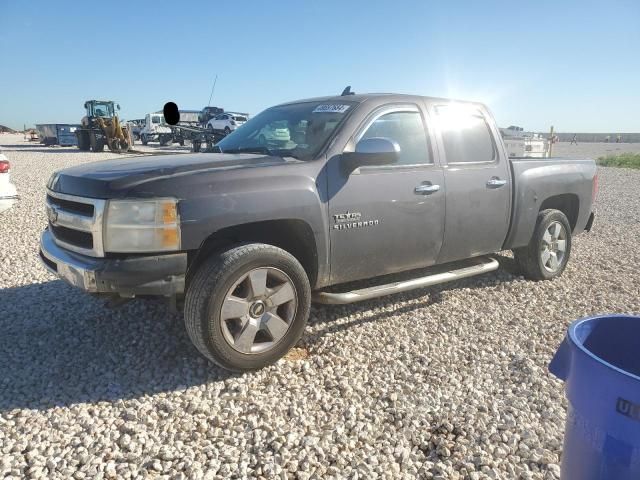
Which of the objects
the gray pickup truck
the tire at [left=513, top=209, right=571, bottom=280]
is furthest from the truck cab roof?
the tire at [left=513, top=209, right=571, bottom=280]

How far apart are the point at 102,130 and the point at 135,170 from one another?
25671 millimetres

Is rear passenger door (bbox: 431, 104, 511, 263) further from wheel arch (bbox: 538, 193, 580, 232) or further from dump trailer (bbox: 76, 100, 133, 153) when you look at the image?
dump trailer (bbox: 76, 100, 133, 153)

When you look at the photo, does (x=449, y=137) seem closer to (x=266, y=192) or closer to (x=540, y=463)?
(x=266, y=192)

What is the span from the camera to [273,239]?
3459 mm

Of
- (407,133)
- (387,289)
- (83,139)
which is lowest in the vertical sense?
(387,289)

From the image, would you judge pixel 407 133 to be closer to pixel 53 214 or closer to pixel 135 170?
pixel 135 170

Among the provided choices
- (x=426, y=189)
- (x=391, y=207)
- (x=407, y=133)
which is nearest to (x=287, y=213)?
(x=391, y=207)

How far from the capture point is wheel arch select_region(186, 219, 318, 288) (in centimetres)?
315

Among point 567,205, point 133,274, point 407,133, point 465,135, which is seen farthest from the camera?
point 567,205

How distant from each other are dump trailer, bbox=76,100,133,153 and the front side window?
Answer: 23.2m

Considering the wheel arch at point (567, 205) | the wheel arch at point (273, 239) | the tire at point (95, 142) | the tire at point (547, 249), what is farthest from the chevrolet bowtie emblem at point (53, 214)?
the tire at point (95, 142)

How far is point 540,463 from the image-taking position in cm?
244

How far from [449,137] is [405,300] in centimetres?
155

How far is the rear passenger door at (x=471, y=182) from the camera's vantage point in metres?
4.14
